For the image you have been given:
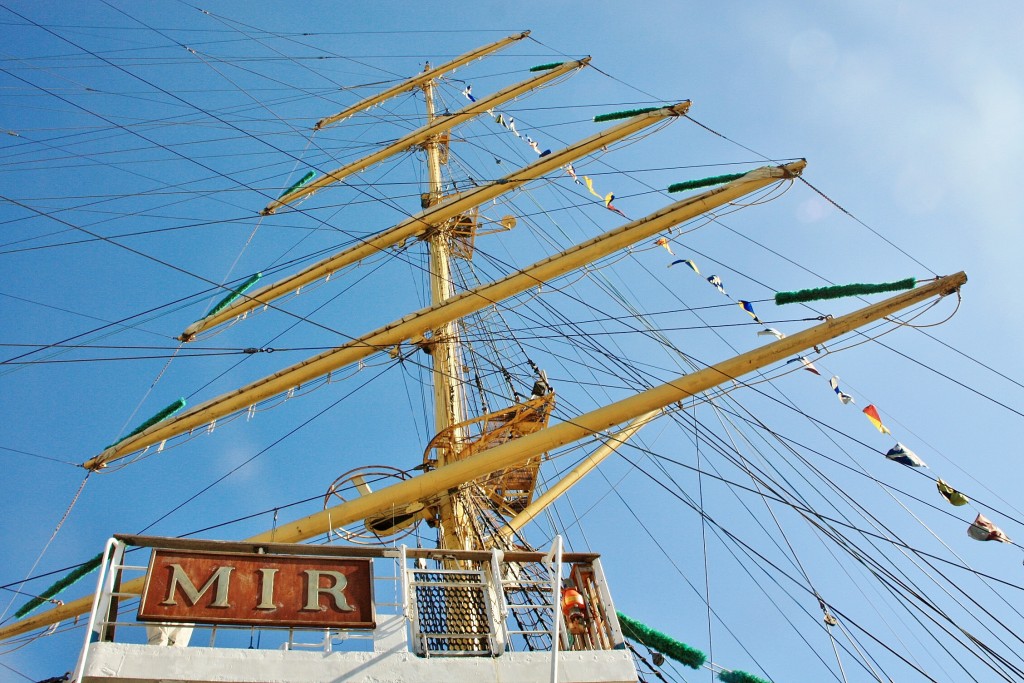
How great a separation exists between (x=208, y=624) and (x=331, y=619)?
901 millimetres

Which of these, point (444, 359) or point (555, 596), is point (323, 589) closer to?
point (555, 596)

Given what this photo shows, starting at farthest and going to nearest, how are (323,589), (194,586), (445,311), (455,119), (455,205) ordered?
1. (455,119)
2. (455,205)
3. (445,311)
4. (323,589)
5. (194,586)

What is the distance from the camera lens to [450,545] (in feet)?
37.4

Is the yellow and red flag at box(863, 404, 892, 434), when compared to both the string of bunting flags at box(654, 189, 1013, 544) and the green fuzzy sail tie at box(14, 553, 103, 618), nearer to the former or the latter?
the string of bunting flags at box(654, 189, 1013, 544)

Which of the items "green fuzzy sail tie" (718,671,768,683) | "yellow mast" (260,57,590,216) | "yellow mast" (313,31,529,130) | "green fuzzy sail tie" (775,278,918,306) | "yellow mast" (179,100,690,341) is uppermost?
"yellow mast" (313,31,529,130)

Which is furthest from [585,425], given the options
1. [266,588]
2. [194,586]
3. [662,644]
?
[194,586]

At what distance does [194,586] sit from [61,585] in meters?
5.24

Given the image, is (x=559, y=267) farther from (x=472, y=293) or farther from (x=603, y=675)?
(x=603, y=675)

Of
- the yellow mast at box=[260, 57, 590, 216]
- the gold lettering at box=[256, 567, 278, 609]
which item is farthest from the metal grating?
the yellow mast at box=[260, 57, 590, 216]

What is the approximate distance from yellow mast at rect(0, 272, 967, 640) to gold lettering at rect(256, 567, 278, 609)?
3.49m

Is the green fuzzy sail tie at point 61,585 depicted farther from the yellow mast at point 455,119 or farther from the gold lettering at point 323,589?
the yellow mast at point 455,119

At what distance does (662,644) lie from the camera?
7883 mm

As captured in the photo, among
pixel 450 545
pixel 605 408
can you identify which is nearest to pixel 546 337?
pixel 605 408

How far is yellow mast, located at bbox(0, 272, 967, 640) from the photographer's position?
9.92 m
